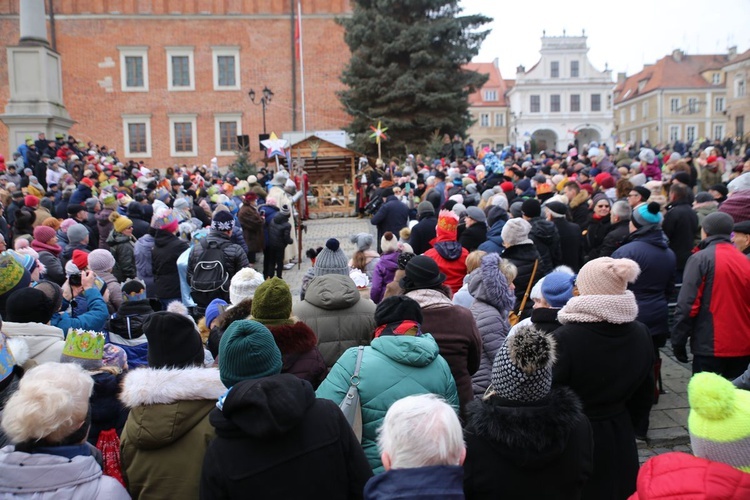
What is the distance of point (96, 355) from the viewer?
11.5 feet

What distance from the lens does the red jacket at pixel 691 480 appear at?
2.02 metres

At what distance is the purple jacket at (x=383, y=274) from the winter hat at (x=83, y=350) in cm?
339

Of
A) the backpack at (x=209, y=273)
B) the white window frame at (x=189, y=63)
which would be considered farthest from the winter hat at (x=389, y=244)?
the white window frame at (x=189, y=63)

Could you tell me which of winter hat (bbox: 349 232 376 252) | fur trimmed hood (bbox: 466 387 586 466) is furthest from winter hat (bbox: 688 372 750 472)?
winter hat (bbox: 349 232 376 252)

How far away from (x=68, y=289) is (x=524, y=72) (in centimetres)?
6850

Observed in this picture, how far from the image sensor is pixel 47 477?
7.79ft

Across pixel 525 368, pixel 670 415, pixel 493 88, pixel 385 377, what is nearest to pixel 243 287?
pixel 385 377

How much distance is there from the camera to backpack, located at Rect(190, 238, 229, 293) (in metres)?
6.83

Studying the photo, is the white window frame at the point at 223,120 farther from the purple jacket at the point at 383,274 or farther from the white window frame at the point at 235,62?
the purple jacket at the point at 383,274

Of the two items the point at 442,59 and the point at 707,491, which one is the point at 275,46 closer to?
the point at 442,59

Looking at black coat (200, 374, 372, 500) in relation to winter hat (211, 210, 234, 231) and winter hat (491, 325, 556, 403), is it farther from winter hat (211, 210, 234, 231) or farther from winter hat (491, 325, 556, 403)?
winter hat (211, 210, 234, 231)

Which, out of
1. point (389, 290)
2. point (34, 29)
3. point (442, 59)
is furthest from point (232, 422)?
point (442, 59)

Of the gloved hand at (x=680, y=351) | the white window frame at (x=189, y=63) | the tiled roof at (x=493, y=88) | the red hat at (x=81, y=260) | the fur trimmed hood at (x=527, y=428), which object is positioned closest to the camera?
the fur trimmed hood at (x=527, y=428)

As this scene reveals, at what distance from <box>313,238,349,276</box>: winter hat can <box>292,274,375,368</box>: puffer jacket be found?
1501mm
